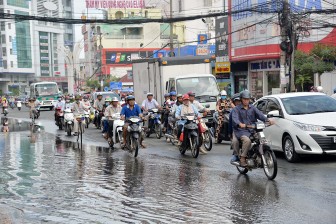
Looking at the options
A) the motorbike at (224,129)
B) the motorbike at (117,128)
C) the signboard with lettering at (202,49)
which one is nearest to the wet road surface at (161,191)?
the motorbike at (117,128)

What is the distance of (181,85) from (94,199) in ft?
44.9

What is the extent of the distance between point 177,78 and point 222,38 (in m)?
28.8

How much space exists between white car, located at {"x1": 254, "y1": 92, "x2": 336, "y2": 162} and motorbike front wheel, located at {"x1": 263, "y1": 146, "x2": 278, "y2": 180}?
215cm

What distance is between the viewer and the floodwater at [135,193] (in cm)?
691

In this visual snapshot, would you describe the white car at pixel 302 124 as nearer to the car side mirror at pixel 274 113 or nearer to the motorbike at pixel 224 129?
the car side mirror at pixel 274 113

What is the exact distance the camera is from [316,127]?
1144cm

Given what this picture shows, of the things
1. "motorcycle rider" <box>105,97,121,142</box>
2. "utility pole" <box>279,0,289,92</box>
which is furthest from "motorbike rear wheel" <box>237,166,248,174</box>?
"utility pole" <box>279,0,289,92</box>

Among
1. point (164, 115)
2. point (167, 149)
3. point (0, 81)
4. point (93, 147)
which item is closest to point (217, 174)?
point (167, 149)

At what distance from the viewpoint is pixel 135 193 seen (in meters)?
8.72

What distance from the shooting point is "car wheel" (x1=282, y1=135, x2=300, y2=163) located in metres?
11.8

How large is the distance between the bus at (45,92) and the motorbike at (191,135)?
39416mm

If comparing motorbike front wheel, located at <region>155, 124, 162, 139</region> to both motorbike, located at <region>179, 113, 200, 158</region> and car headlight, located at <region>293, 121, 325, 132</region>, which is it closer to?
motorbike, located at <region>179, 113, 200, 158</region>

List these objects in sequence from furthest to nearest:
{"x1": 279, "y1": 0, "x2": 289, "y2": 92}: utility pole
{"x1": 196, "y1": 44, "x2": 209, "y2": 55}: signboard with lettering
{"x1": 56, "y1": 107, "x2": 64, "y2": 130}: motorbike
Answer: {"x1": 196, "y1": 44, "x2": 209, "y2": 55}: signboard with lettering
{"x1": 56, "y1": 107, "x2": 64, "y2": 130}: motorbike
{"x1": 279, "y1": 0, "x2": 289, "y2": 92}: utility pole

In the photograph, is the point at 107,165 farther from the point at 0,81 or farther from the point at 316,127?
the point at 0,81
